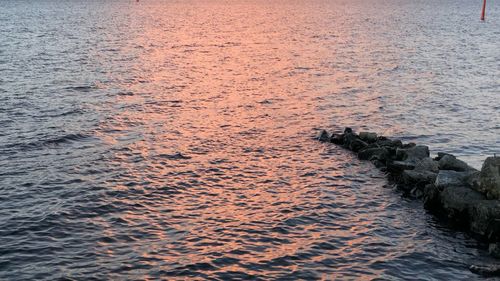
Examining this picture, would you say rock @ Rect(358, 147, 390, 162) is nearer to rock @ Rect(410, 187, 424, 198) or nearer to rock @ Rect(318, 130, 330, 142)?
rock @ Rect(318, 130, 330, 142)

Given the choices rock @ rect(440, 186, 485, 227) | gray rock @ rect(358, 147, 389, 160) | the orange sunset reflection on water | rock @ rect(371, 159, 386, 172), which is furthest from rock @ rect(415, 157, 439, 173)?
rock @ rect(440, 186, 485, 227)

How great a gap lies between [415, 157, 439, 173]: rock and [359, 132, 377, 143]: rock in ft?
23.6

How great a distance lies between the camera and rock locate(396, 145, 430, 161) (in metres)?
34.2

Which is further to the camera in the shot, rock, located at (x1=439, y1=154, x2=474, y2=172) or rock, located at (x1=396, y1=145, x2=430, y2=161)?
rock, located at (x1=396, y1=145, x2=430, y2=161)

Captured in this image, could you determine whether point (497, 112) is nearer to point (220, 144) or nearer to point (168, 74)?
point (220, 144)

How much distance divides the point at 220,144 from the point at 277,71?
125 feet

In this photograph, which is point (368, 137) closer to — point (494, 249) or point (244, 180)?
point (244, 180)

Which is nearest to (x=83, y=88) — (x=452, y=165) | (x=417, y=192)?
(x=417, y=192)

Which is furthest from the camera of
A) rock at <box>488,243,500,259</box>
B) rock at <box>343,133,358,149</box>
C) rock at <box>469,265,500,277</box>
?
rock at <box>343,133,358,149</box>

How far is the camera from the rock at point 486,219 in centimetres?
Answer: 2467

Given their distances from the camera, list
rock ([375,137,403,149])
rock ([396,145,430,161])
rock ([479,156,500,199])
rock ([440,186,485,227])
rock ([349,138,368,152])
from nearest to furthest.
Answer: rock ([479,156,500,199]) → rock ([440,186,485,227]) → rock ([396,145,430,161]) → rock ([375,137,403,149]) → rock ([349,138,368,152])

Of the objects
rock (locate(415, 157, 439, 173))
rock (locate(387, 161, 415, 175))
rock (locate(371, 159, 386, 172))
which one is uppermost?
rock (locate(415, 157, 439, 173))

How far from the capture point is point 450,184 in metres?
28.3

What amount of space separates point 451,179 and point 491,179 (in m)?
2.49
